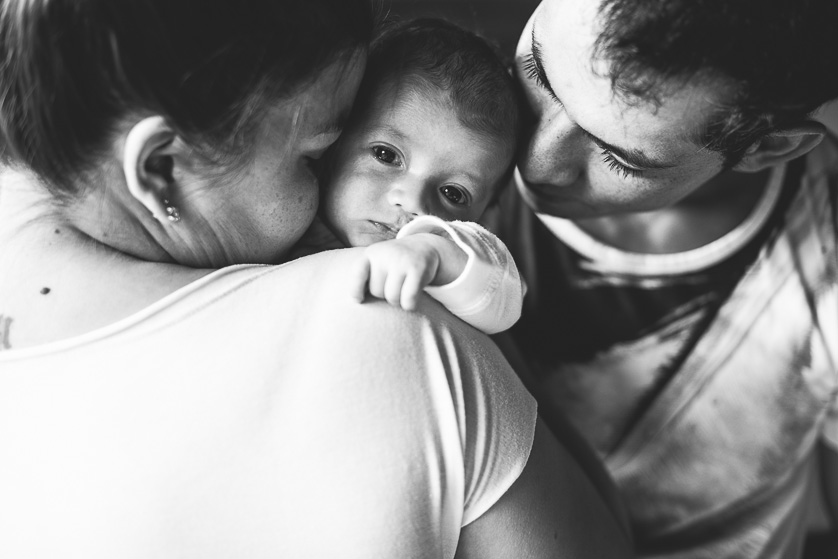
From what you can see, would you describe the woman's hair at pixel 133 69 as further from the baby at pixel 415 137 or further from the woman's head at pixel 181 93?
the baby at pixel 415 137

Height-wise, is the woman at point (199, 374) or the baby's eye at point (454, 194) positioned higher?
the woman at point (199, 374)

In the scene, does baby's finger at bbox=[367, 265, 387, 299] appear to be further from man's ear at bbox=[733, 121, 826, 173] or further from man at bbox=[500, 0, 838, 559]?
man's ear at bbox=[733, 121, 826, 173]

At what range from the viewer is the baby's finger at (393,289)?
24.4 inches

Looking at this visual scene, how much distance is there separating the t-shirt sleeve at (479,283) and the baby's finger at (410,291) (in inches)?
2.4

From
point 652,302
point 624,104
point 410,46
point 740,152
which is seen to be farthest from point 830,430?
point 410,46

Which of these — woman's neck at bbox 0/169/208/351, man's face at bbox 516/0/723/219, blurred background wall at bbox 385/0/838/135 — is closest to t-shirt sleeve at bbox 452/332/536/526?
woman's neck at bbox 0/169/208/351

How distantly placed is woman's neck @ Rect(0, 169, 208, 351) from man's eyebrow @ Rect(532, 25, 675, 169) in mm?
525

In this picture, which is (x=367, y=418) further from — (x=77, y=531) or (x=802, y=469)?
(x=802, y=469)

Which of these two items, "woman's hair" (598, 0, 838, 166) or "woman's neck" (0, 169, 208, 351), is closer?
"woman's neck" (0, 169, 208, 351)

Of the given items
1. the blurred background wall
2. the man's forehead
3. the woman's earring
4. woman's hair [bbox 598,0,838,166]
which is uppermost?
woman's hair [bbox 598,0,838,166]

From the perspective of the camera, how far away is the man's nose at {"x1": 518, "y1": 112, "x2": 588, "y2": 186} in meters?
0.98

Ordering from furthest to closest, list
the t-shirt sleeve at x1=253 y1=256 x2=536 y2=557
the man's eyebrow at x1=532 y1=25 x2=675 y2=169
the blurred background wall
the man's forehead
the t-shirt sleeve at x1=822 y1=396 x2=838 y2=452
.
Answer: the blurred background wall
the t-shirt sleeve at x1=822 y1=396 x2=838 y2=452
the man's eyebrow at x1=532 y1=25 x2=675 y2=169
the man's forehead
the t-shirt sleeve at x1=253 y1=256 x2=536 y2=557

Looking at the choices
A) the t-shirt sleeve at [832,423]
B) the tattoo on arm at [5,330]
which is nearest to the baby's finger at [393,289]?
the tattoo on arm at [5,330]

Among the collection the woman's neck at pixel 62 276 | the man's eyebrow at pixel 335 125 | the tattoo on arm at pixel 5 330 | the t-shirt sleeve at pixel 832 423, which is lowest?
the t-shirt sleeve at pixel 832 423
